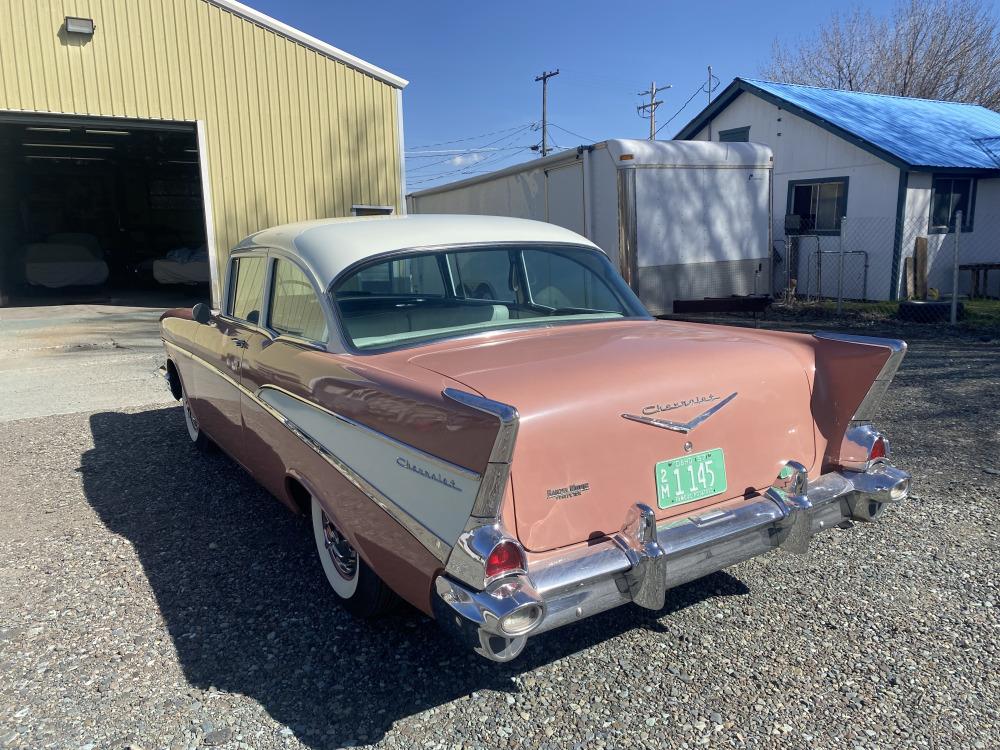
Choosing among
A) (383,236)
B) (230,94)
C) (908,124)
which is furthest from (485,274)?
(908,124)

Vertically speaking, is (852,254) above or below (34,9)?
below

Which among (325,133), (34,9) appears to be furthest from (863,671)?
(34,9)

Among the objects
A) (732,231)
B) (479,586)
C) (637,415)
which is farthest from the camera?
(732,231)

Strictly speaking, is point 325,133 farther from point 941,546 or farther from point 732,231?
point 941,546

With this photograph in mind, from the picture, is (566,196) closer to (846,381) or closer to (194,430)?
(194,430)

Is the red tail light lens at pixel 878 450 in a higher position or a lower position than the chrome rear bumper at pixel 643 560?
higher

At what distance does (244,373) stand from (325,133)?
38.8ft

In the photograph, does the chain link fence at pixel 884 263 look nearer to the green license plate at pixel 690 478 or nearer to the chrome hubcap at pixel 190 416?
the chrome hubcap at pixel 190 416

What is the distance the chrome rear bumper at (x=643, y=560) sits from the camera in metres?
2.23

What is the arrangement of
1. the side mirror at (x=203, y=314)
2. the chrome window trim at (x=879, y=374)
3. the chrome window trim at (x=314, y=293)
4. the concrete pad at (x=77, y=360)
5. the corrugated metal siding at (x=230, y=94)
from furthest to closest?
1. the corrugated metal siding at (x=230, y=94)
2. the concrete pad at (x=77, y=360)
3. the side mirror at (x=203, y=314)
4. the chrome window trim at (x=314, y=293)
5. the chrome window trim at (x=879, y=374)

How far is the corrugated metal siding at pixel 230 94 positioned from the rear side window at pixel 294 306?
11200 mm

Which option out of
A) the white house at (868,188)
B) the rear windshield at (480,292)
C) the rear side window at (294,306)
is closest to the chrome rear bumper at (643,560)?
the rear windshield at (480,292)

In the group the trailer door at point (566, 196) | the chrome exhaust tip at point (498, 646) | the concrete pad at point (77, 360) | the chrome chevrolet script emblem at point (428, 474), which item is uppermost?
the trailer door at point (566, 196)

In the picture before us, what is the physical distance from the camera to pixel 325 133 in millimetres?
14586
